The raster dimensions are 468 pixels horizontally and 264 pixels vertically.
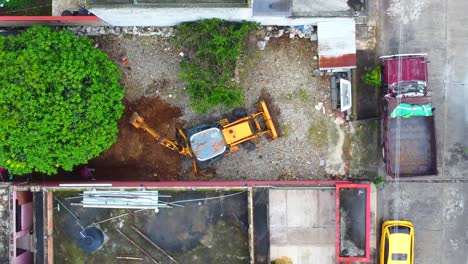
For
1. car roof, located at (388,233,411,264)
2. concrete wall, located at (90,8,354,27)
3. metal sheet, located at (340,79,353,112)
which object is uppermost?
concrete wall, located at (90,8,354,27)

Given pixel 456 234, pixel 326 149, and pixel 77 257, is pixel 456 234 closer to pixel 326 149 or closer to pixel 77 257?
pixel 326 149

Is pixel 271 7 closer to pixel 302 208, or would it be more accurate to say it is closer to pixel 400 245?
pixel 302 208

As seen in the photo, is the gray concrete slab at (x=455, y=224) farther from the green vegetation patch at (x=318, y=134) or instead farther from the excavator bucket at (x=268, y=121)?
the excavator bucket at (x=268, y=121)

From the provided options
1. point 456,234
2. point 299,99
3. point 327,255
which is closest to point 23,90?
point 299,99

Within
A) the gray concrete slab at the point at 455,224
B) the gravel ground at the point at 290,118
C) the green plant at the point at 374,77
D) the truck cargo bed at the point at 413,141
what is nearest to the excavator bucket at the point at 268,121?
the gravel ground at the point at 290,118

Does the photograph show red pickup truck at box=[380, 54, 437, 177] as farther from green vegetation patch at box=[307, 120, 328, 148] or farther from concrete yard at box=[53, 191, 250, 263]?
concrete yard at box=[53, 191, 250, 263]

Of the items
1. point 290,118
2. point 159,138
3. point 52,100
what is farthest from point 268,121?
point 52,100

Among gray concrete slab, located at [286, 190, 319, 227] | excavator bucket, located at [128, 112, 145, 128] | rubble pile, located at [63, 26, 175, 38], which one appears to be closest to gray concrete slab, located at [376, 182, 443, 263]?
gray concrete slab, located at [286, 190, 319, 227]
